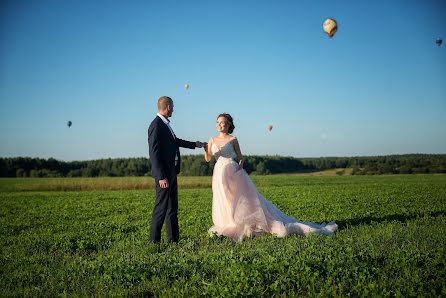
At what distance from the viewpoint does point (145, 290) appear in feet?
15.3

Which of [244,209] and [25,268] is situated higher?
[244,209]

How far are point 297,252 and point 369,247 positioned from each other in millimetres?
1527

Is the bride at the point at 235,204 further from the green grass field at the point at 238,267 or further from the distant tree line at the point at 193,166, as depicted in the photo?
the distant tree line at the point at 193,166

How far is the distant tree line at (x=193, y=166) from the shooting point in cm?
6975

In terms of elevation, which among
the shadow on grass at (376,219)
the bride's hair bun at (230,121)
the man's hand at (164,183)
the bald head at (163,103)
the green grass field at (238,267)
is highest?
the bald head at (163,103)

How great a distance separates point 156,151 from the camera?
692cm

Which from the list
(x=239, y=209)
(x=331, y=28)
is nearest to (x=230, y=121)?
(x=239, y=209)

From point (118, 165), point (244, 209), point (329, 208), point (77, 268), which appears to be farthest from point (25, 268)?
point (118, 165)

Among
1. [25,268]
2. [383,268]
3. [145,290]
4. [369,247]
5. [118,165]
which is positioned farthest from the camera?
[118,165]

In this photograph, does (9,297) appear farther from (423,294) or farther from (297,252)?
(423,294)

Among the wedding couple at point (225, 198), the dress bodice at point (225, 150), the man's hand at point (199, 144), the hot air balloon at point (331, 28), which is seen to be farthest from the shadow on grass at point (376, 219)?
the hot air balloon at point (331, 28)

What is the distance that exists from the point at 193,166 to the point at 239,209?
7533 cm

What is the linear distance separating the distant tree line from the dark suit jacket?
70.8m

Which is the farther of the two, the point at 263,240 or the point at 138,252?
the point at 263,240
